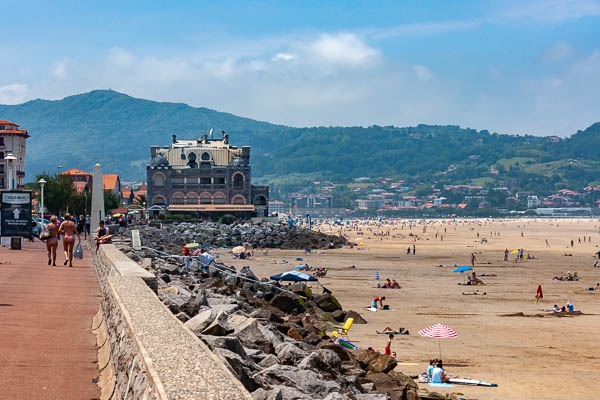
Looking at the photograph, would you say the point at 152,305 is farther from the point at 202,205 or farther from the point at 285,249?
the point at 202,205

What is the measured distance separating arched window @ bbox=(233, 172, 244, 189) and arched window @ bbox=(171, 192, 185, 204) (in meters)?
7.19

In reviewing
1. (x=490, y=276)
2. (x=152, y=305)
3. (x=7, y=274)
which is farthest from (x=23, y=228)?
(x=490, y=276)

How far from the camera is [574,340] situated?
23.9 meters

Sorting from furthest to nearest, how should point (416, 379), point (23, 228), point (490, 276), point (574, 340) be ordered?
point (490, 276) < point (23, 228) < point (574, 340) < point (416, 379)

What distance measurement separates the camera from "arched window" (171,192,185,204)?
110250mm

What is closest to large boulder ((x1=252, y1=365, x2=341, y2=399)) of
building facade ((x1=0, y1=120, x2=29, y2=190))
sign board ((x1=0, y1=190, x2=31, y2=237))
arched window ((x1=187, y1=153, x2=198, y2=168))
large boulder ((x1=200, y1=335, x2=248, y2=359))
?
large boulder ((x1=200, y1=335, x2=248, y2=359))

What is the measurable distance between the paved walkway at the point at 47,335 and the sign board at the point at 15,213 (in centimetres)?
692

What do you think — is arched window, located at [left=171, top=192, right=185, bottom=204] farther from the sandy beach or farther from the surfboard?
the surfboard

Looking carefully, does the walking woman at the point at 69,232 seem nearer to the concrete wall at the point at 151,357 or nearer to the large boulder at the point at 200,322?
the concrete wall at the point at 151,357

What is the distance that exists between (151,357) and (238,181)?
10372cm

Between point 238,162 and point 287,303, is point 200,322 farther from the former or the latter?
point 238,162

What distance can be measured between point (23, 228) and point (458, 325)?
52.4ft

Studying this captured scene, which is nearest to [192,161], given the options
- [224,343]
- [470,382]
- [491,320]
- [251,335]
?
[491,320]

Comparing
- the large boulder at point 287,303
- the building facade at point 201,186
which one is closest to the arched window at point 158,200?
the building facade at point 201,186
